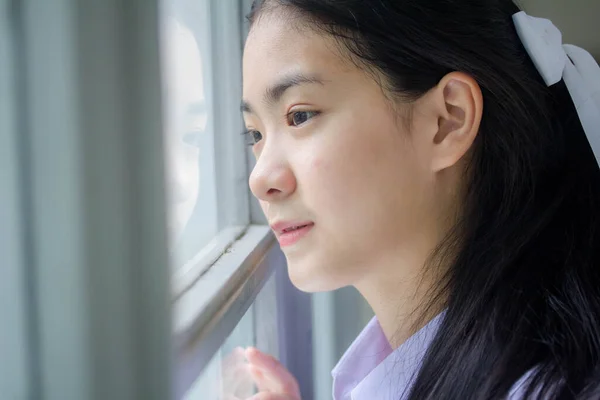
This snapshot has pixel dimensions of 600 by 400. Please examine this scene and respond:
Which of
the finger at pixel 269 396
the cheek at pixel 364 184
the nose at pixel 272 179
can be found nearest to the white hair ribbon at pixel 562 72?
the cheek at pixel 364 184

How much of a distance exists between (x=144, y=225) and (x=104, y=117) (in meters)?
0.07

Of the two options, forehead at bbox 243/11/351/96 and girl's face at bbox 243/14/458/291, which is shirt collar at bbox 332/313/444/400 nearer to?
girl's face at bbox 243/14/458/291

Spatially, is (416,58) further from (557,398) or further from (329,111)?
(557,398)

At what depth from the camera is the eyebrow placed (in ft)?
2.02

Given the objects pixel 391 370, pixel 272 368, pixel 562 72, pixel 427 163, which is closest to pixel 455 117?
pixel 427 163

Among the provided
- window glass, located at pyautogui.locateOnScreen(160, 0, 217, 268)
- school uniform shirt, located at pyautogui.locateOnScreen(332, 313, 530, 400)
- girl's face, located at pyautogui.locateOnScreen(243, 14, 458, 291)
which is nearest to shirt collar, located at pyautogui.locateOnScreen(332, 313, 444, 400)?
school uniform shirt, located at pyautogui.locateOnScreen(332, 313, 530, 400)

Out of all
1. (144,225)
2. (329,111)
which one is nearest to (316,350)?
(329,111)

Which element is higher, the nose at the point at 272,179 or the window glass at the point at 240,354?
the nose at the point at 272,179

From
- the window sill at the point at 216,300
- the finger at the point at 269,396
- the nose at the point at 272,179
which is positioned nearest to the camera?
A: the window sill at the point at 216,300

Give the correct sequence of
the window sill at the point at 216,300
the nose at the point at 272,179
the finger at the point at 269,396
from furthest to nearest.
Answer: the finger at the point at 269,396, the nose at the point at 272,179, the window sill at the point at 216,300

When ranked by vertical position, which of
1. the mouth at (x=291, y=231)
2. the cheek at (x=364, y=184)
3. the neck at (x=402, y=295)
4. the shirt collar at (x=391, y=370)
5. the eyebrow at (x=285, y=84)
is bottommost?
the shirt collar at (x=391, y=370)

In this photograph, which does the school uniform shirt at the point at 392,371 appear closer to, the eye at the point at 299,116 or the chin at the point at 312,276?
the chin at the point at 312,276

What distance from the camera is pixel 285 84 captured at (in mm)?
628

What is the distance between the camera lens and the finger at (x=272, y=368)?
2.75 ft
